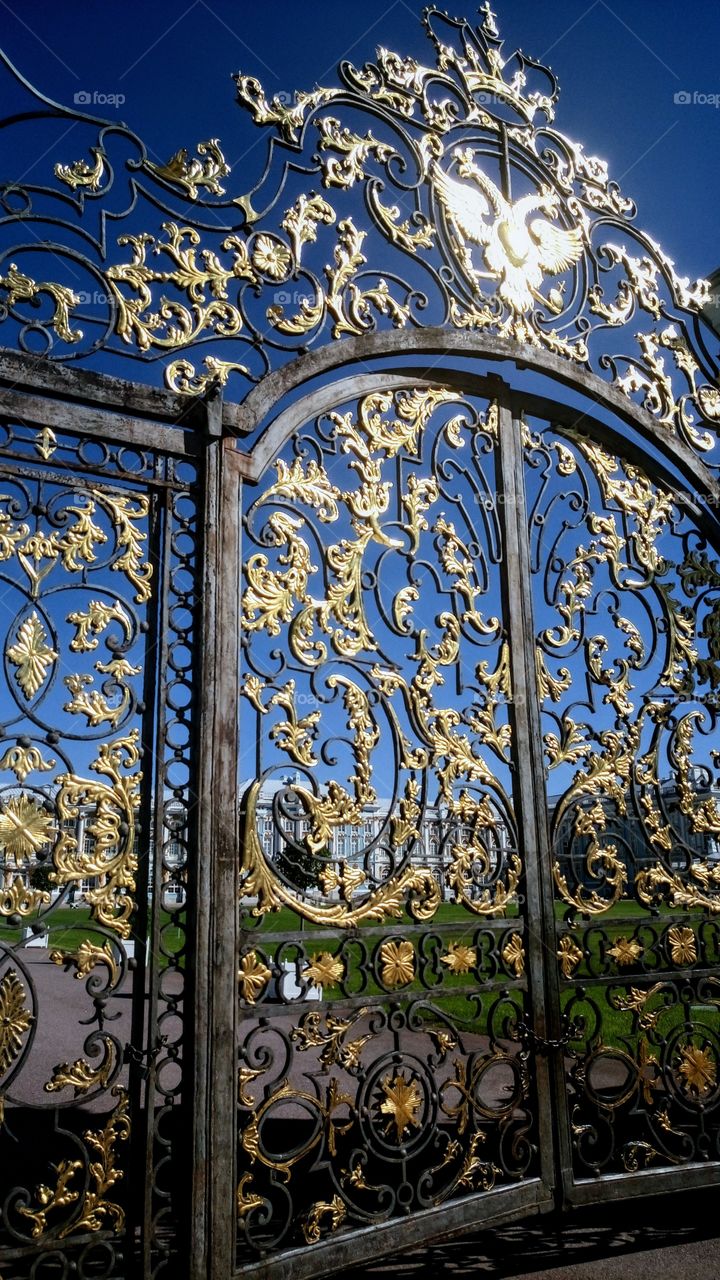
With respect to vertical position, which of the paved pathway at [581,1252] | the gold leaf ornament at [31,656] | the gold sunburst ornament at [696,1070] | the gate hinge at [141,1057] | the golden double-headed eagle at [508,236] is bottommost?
the paved pathway at [581,1252]

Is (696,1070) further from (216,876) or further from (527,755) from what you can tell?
(216,876)

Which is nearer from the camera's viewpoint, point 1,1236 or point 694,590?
point 1,1236

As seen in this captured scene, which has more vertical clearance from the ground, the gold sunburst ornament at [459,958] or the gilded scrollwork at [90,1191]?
the gold sunburst ornament at [459,958]

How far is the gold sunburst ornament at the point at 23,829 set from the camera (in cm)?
221

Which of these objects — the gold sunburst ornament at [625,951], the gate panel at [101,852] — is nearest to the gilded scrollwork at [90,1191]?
the gate panel at [101,852]

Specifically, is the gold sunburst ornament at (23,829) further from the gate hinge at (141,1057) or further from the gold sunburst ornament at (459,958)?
the gold sunburst ornament at (459,958)

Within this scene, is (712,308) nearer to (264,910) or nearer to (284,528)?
(284,528)

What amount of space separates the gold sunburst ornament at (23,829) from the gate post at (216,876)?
15.4 inches

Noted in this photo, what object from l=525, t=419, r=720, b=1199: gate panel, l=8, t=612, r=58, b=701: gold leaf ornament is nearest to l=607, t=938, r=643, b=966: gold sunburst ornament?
l=525, t=419, r=720, b=1199: gate panel

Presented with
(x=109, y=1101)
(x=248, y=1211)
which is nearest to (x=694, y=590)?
(x=248, y=1211)

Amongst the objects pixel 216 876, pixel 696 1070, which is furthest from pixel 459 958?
pixel 696 1070

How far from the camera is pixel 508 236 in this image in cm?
358

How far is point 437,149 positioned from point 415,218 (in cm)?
35

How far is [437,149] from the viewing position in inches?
135
